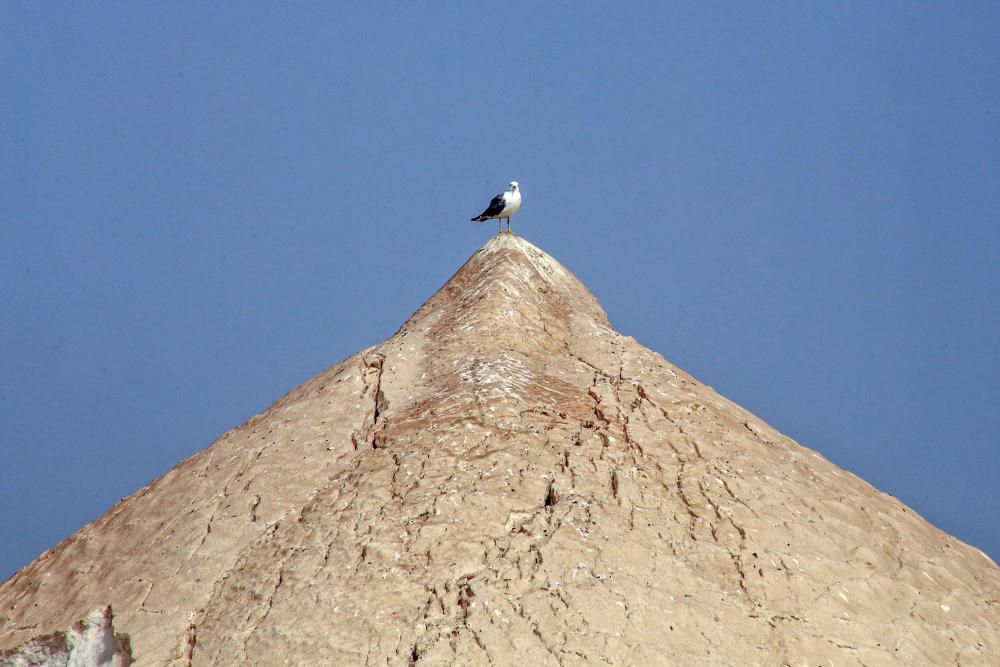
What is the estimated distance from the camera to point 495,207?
46.7ft

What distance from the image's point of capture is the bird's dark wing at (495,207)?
1410 cm

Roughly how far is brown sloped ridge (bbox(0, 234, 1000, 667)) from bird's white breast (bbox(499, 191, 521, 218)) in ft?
16.4

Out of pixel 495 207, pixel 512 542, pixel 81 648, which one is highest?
pixel 495 207

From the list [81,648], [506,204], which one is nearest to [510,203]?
[506,204]

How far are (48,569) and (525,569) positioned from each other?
4.28 metres

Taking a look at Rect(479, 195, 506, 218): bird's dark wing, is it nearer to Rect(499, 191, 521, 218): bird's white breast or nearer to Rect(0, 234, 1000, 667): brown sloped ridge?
Rect(499, 191, 521, 218): bird's white breast

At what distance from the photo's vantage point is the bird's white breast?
46.1ft

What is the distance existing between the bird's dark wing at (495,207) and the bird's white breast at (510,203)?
0.05 metres

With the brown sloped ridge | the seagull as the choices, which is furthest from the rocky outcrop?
the seagull

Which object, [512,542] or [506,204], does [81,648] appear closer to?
[512,542]

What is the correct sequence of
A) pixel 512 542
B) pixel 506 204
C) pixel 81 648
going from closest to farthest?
pixel 512 542, pixel 81 648, pixel 506 204

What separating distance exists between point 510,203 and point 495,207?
0.26 metres

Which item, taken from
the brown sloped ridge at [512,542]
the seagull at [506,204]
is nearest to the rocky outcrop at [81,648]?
the brown sloped ridge at [512,542]

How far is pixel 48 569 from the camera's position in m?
8.32
